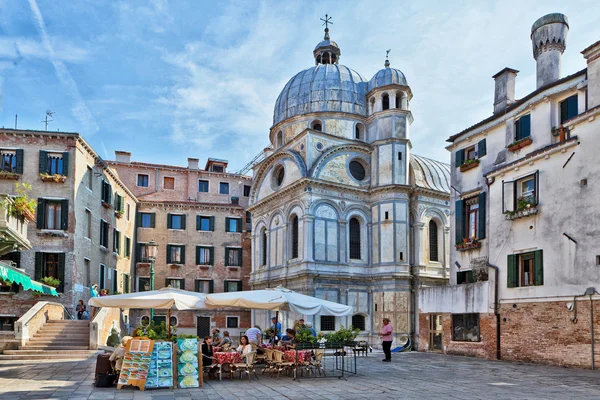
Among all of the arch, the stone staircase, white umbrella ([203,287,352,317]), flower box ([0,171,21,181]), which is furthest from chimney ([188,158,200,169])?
white umbrella ([203,287,352,317])

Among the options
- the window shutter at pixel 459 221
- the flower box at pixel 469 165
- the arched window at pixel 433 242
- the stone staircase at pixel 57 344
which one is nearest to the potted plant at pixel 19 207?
the stone staircase at pixel 57 344

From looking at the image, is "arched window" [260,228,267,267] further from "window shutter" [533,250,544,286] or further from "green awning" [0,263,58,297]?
"window shutter" [533,250,544,286]

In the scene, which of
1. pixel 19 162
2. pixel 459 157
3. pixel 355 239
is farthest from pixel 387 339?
pixel 19 162

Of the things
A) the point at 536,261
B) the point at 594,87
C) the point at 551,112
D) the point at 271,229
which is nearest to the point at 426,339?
the point at 536,261

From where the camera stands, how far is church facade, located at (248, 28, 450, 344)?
116ft

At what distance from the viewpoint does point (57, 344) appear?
22.5 metres

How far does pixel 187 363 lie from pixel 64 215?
17.2m

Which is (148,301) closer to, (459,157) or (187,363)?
(187,363)

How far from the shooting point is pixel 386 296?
35.8 m

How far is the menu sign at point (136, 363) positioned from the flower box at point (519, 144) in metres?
15.3

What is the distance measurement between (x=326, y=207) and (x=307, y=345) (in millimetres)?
20348

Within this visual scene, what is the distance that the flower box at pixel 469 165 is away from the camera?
81.1ft

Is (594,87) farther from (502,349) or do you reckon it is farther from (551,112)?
(502,349)

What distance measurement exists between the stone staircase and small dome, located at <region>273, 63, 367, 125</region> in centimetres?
2276
